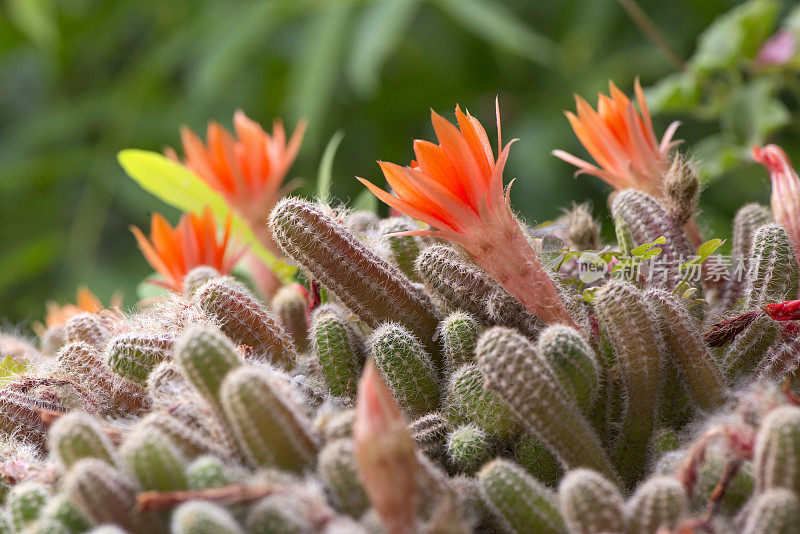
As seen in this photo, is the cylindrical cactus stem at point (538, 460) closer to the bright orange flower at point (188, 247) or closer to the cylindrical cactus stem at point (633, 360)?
the cylindrical cactus stem at point (633, 360)

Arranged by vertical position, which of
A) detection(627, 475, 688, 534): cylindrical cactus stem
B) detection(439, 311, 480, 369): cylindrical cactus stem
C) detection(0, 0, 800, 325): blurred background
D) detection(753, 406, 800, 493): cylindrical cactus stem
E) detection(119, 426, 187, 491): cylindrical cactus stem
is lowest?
detection(753, 406, 800, 493): cylindrical cactus stem

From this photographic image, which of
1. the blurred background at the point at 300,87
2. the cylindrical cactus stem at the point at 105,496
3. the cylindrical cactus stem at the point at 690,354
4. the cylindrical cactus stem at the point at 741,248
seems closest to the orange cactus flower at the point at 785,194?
the cylindrical cactus stem at the point at 741,248

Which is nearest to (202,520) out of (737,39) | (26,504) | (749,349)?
(26,504)

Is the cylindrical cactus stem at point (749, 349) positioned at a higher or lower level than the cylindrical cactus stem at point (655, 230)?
lower

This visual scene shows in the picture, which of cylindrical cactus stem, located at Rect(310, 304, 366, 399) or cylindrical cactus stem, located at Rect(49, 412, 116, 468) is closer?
cylindrical cactus stem, located at Rect(49, 412, 116, 468)

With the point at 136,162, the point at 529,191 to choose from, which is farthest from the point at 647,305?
the point at 529,191

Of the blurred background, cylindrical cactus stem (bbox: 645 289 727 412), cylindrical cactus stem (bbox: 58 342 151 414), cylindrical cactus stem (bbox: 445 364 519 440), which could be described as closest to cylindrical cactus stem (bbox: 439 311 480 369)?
cylindrical cactus stem (bbox: 445 364 519 440)

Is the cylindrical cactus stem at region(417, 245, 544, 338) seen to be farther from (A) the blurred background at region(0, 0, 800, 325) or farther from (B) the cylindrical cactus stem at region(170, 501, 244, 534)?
(A) the blurred background at region(0, 0, 800, 325)
